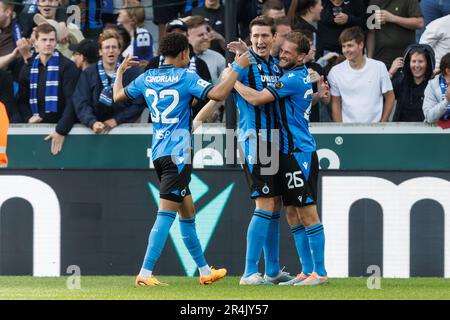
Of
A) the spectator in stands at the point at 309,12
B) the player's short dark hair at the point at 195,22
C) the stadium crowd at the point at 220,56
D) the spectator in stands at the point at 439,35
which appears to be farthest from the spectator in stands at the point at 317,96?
the spectator in stands at the point at 439,35

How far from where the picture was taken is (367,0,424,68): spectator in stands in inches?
531

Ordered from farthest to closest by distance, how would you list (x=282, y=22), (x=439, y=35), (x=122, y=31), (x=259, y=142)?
(x=122, y=31)
(x=439, y=35)
(x=282, y=22)
(x=259, y=142)

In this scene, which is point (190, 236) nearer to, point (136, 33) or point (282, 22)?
point (282, 22)

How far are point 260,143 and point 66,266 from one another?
2971mm

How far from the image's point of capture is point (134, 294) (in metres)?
9.34

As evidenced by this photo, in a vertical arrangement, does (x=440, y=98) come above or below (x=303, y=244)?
above

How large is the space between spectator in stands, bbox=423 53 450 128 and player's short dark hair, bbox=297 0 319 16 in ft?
6.58

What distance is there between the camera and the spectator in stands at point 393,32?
1349 centimetres

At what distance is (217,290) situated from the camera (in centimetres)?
981

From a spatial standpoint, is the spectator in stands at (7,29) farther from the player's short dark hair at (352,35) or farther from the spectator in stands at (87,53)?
the player's short dark hair at (352,35)

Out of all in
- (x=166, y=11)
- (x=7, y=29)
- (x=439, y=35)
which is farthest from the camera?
(x=166, y=11)

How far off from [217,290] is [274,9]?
15.3 ft

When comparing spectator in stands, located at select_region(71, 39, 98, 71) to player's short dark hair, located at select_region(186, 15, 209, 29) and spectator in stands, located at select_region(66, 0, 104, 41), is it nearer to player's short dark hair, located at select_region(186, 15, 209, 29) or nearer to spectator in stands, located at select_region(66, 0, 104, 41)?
player's short dark hair, located at select_region(186, 15, 209, 29)

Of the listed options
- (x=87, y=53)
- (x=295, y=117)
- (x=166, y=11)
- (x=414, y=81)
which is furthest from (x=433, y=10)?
(x=295, y=117)
